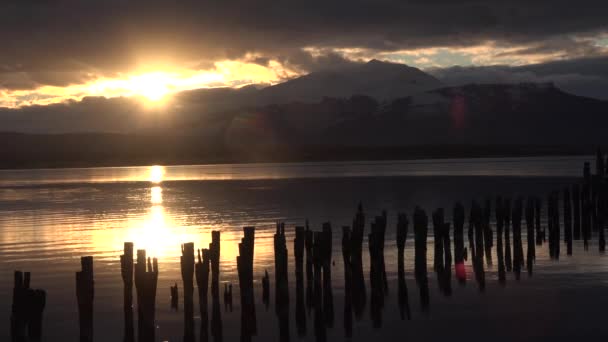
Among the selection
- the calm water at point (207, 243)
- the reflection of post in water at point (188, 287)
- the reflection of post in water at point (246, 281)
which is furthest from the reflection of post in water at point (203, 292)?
the calm water at point (207, 243)

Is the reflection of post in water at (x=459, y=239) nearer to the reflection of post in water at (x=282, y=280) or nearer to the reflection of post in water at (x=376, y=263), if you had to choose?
→ the reflection of post in water at (x=376, y=263)

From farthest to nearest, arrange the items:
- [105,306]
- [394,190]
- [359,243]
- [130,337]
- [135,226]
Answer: [394,190] → [135,226] → [105,306] → [359,243] → [130,337]

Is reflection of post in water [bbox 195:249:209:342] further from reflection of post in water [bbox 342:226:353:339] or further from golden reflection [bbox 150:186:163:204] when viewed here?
golden reflection [bbox 150:186:163:204]

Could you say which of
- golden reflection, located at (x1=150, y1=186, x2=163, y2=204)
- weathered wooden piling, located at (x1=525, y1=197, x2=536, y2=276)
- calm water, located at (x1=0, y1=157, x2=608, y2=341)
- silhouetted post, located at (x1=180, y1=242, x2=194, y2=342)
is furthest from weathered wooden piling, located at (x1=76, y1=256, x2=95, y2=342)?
golden reflection, located at (x1=150, y1=186, x2=163, y2=204)

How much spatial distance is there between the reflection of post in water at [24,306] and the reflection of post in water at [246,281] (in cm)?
384

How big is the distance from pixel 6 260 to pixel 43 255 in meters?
1.57

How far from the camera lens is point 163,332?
17.9m

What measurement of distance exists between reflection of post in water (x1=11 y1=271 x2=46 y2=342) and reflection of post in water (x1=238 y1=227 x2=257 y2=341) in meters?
3.84

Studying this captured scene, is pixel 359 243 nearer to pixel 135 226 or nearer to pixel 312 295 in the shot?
pixel 312 295

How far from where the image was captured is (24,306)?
615 inches

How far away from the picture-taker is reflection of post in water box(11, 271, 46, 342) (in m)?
15.5

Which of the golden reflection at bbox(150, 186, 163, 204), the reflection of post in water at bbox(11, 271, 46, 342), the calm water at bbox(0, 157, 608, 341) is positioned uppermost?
the reflection of post in water at bbox(11, 271, 46, 342)

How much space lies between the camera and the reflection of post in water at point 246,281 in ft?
54.9

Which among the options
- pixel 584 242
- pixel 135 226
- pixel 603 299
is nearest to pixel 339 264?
pixel 603 299
